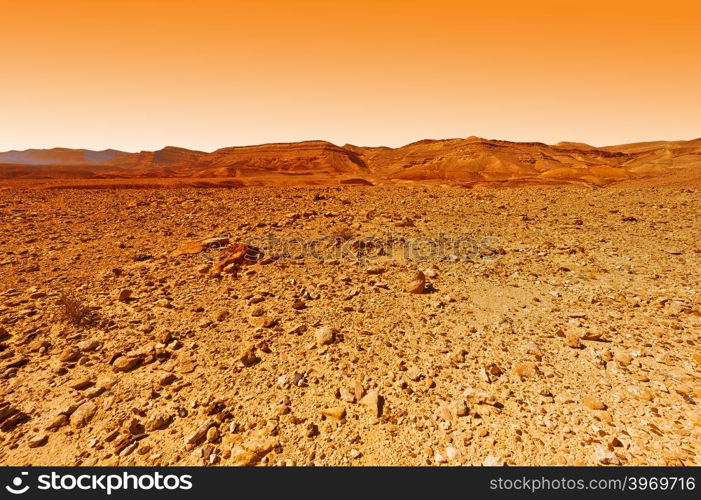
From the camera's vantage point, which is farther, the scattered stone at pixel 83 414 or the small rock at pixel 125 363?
the small rock at pixel 125 363

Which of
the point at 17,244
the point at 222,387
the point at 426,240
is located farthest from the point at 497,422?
the point at 17,244

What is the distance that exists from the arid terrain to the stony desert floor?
0.02m

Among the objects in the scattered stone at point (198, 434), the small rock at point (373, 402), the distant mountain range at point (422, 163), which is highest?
the distant mountain range at point (422, 163)

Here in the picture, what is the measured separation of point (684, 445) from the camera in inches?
95.6

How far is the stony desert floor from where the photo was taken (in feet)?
8.52

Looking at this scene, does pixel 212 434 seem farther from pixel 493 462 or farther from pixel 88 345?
pixel 88 345

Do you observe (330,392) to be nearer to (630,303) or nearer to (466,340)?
(466,340)

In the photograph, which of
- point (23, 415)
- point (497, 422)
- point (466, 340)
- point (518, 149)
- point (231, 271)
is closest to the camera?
point (497, 422)

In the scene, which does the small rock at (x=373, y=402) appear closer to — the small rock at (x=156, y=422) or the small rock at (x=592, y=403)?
the small rock at (x=156, y=422)

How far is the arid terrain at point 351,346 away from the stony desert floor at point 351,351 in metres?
0.02

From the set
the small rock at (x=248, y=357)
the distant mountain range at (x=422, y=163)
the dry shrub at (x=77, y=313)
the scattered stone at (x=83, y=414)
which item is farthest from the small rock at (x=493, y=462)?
the distant mountain range at (x=422, y=163)

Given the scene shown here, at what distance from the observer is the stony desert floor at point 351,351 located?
8.52 feet

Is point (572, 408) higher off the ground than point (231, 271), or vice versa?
point (231, 271)
